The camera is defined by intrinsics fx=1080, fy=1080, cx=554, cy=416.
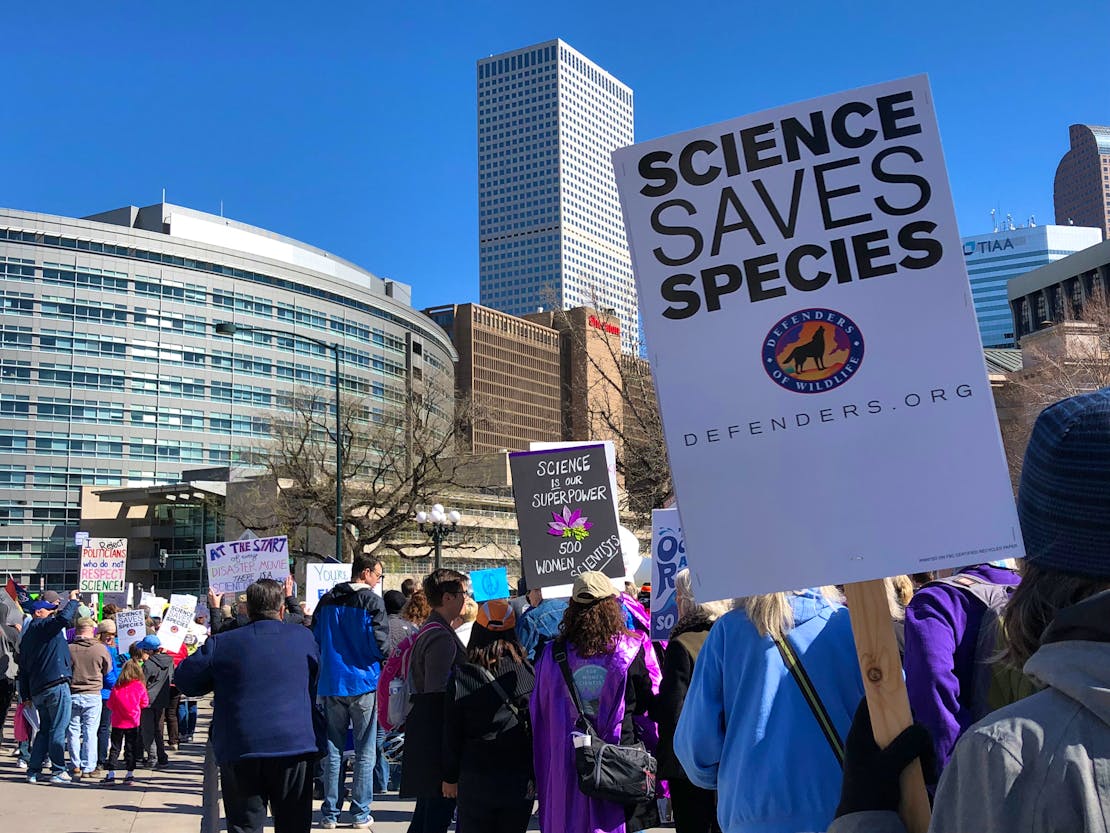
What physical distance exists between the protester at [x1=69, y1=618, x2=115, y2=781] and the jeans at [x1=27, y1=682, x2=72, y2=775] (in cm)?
23

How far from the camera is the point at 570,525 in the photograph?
9.27 metres

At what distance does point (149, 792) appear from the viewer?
38.3ft

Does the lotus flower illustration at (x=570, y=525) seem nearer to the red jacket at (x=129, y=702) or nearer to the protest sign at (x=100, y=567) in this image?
the red jacket at (x=129, y=702)

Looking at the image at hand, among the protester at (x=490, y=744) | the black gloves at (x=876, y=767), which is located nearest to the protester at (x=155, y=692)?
the protester at (x=490, y=744)

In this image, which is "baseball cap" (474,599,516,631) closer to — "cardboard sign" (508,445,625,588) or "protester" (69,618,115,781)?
"cardboard sign" (508,445,625,588)

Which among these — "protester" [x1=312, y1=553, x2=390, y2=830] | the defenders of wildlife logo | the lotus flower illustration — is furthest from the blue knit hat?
"protester" [x1=312, y1=553, x2=390, y2=830]

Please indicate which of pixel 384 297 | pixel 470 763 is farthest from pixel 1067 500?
pixel 384 297

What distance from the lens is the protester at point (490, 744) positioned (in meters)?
5.71

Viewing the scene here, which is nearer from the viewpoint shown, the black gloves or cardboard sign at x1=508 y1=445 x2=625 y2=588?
the black gloves

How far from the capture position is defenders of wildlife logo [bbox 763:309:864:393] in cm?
235

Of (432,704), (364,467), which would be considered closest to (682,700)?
(432,704)

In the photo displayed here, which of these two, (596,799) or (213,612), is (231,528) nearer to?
(213,612)

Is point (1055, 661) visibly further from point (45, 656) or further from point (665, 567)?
point (45, 656)

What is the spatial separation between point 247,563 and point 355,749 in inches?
262
